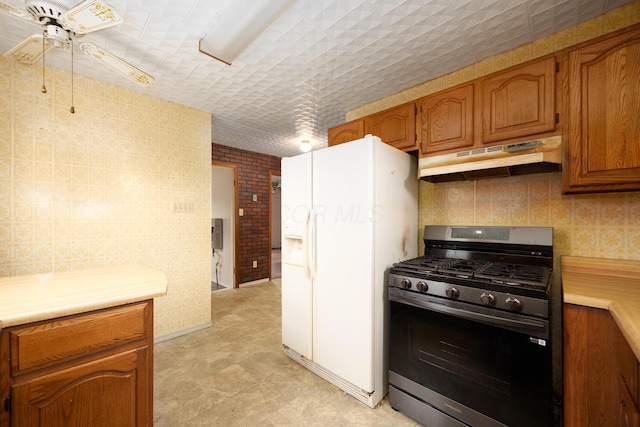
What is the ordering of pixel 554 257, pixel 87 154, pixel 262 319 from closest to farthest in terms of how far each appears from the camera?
pixel 554 257
pixel 87 154
pixel 262 319

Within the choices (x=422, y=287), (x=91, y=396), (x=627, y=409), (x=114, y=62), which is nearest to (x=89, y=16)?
(x=114, y=62)

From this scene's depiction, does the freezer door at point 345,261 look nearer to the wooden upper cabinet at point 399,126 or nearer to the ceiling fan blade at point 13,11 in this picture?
the wooden upper cabinet at point 399,126

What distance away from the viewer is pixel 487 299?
1399 millimetres

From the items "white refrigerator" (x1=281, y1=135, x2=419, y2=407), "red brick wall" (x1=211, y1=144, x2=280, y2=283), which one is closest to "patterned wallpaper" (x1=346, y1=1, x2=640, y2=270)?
"white refrigerator" (x1=281, y1=135, x2=419, y2=407)

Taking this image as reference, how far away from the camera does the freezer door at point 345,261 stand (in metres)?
1.80

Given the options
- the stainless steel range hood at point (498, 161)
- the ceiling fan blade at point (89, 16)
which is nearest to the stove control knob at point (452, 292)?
the stainless steel range hood at point (498, 161)

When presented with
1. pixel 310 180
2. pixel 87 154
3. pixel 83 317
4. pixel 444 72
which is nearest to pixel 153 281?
pixel 83 317

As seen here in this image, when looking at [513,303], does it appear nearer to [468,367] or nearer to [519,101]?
[468,367]

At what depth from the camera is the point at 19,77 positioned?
6.80 feet

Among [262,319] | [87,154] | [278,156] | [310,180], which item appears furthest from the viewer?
[278,156]

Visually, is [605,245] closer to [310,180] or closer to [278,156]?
[310,180]

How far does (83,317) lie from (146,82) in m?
1.55

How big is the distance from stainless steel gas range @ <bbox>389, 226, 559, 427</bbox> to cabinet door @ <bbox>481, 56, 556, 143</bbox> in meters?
0.66

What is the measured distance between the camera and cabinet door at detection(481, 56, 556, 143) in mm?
1548
